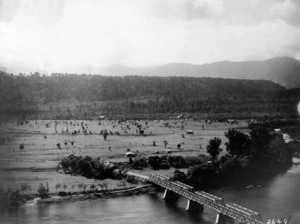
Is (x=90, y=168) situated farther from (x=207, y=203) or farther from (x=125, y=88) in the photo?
(x=125, y=88)

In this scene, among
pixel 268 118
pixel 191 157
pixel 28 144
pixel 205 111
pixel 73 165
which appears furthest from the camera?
pixel 205 111

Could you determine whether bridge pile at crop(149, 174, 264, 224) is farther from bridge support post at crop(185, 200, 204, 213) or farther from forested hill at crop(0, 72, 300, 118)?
forested hill at crop(0, 72, 300, 118)

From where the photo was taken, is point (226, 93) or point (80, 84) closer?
point (80, 84)

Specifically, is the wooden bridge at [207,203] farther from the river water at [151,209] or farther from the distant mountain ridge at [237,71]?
the distant mountain ridge at [237,71]

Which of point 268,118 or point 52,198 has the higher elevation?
point 268,118

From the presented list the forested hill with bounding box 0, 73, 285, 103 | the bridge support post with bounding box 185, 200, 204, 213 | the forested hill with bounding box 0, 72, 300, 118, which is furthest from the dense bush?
the forested hill with bounding box 0, 73, 285, 103

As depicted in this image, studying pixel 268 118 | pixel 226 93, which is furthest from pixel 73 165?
pixel 226 93

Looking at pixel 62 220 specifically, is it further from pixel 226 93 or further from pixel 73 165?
pixel 226 93
